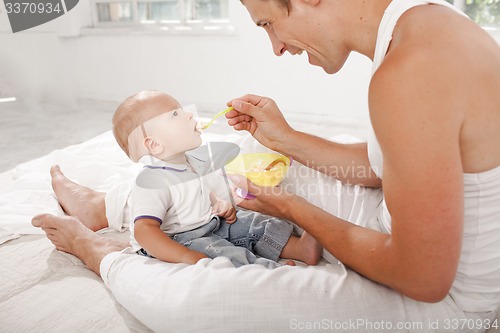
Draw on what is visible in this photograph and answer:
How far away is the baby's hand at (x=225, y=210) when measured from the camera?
125cm

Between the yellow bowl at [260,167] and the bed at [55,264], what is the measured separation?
0.05m

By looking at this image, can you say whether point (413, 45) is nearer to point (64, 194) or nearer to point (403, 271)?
point (403, 271)

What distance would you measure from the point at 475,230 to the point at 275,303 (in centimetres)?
41

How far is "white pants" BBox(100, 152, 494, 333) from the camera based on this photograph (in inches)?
35.1

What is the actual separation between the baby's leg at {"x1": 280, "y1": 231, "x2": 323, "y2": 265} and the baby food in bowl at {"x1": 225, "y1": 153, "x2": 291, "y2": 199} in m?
0.19

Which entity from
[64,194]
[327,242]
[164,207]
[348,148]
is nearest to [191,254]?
[164,207]

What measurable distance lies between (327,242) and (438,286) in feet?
0.84

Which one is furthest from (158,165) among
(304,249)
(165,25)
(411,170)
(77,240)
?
(165,25)

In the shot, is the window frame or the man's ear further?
the window frame

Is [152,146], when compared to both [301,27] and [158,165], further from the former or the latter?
[301,27]

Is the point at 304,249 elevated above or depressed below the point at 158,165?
below

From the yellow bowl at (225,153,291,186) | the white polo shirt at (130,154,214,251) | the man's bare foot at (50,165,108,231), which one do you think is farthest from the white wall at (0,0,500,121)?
the white polo shirt at (130,154,214,251)

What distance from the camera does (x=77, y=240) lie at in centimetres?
131

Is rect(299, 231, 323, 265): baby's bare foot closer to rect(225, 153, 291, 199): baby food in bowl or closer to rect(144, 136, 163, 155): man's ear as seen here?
rect(225, 153, 291, 199): baby food in bowl
